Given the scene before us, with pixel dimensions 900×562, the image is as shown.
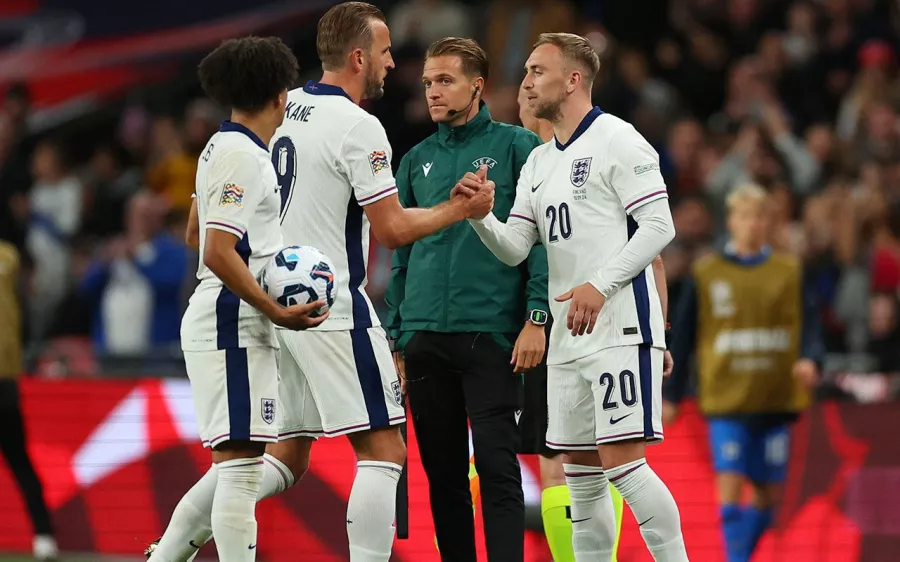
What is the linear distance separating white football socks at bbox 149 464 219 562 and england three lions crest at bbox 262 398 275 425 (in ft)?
1.28

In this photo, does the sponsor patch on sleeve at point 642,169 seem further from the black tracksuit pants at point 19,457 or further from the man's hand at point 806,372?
the black tracksuit pants at point 19,457

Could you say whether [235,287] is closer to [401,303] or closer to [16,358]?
[401,303]

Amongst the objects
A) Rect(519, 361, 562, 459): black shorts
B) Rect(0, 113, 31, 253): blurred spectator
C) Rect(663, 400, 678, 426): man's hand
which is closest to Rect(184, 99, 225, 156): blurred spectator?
Rect(0, 113, 31, 253): blurred spectator

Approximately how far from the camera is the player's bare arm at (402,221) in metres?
6.25

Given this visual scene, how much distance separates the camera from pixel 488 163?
273 inches

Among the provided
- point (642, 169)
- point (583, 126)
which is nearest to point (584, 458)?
point (642, 169)

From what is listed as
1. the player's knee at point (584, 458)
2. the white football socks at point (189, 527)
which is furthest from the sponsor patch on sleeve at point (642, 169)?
the white football socks at point (189, 527)

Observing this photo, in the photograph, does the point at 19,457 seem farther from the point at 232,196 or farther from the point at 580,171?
the point at 580,171

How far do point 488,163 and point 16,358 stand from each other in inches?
183

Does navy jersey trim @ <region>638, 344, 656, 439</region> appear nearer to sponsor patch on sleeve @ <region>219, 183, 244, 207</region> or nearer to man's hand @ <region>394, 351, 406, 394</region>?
man's hand @ <region>394, 351, 406, 394</region>

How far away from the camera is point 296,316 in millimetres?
5855

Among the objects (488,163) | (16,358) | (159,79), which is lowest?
(16,358)

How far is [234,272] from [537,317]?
1515mm

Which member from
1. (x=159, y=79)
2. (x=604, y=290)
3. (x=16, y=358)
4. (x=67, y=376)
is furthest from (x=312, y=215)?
(x=159, y=79)
